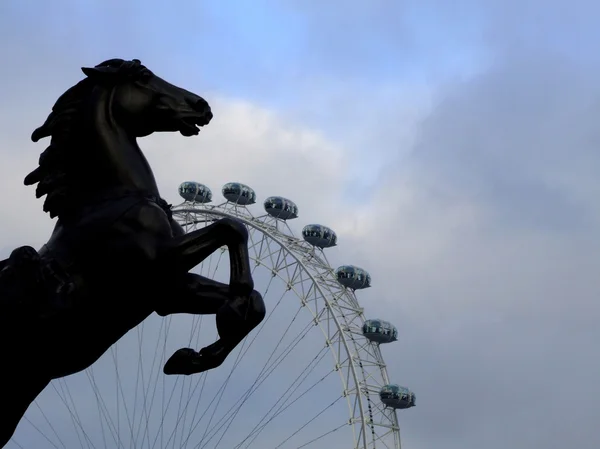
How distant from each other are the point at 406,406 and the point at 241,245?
3891 cm

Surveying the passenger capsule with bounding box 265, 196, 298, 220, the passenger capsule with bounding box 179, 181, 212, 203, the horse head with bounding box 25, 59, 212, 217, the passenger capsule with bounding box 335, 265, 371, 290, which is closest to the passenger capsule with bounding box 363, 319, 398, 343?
the passenger capsule with bounding box 335, 265, 371, 290

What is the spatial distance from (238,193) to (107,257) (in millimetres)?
36816

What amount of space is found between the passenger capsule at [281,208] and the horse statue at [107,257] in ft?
121

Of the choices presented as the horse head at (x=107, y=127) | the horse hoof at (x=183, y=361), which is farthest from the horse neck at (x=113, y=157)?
the horse hoof at (x=183, y=361)

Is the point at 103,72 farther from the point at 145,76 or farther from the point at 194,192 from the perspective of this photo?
the point at 194,192

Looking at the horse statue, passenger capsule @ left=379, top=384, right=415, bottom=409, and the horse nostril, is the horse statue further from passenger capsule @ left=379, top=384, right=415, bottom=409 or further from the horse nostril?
passenger capsule @ left=379, top=384, right=415, bottom=409

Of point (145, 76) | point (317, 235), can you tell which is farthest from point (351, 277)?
point (145, 76)

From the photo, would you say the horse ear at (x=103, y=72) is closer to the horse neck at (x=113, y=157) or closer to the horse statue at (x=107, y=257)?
the horse statue at (x=107, y=257)

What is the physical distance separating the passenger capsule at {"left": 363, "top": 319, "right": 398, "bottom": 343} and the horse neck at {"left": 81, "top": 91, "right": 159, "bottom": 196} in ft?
124

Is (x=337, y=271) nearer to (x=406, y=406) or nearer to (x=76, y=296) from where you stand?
(x=406, y=406)

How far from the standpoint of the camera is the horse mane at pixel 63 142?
6.74 m

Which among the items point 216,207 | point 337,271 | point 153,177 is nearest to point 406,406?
point 337,271

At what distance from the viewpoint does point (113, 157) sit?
6.67 m

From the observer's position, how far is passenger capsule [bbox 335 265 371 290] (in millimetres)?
44938
